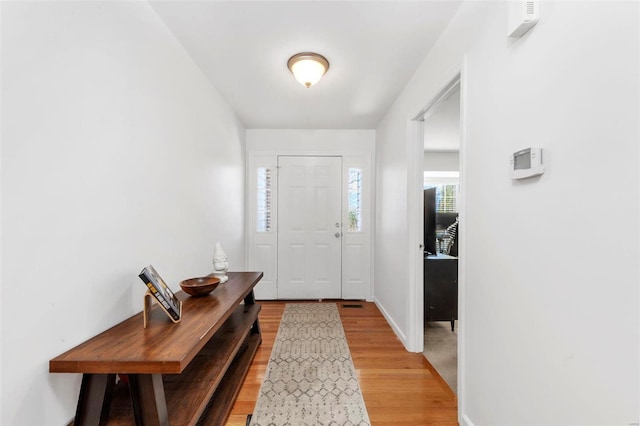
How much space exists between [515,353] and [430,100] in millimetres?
1638

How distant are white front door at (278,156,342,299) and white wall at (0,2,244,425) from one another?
204 centimetres

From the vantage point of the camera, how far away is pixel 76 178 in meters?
1.10

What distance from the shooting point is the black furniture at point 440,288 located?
8.79ft

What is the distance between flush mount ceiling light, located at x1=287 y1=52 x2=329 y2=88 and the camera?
1.98 m

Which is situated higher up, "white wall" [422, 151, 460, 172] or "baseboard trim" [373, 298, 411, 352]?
"white wall" [422, 151, 460, 172]

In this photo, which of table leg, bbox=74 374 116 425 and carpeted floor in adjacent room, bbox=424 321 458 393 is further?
carpeted floor in adjacent room, bbox=424 321 458 393

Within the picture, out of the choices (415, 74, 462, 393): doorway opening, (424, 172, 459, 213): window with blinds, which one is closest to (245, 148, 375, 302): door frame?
(415, 74, 462, 393): doorway opening

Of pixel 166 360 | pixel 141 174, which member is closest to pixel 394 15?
pixel 141 174

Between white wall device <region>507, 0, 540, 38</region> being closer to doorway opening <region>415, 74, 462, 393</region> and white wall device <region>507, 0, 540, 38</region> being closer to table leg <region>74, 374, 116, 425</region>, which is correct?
doorway opening <region>415, 74, 462, 393</region>

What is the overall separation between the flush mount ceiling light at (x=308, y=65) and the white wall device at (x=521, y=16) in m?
1.20

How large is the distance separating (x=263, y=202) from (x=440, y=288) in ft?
8.06

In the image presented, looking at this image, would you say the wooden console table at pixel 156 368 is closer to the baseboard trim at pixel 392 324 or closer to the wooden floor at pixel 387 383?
the wooden floor at pixel 387 383

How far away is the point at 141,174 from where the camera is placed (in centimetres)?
151

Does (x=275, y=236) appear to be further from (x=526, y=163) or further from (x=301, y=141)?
(x=526, y=163)
